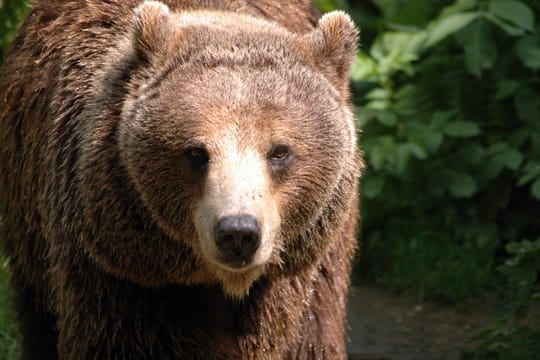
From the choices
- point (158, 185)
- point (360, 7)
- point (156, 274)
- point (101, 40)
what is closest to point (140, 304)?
point (156, 274)

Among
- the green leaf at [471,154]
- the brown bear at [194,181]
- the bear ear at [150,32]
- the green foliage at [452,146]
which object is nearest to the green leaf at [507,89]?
the green foliage at [452,146]

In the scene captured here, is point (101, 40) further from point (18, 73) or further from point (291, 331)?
point (291, 331)

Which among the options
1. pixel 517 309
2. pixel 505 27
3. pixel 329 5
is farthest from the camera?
pixel 329 5

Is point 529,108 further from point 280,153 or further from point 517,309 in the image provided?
point 280,153

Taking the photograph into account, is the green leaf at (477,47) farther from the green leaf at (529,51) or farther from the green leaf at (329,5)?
the green leaf at (329,5)

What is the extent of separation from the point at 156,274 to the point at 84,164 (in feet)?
2.06

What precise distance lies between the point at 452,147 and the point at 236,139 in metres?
4.53

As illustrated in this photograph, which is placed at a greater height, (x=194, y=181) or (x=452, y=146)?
(x=194, y=181)

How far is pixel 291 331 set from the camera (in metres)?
5.71

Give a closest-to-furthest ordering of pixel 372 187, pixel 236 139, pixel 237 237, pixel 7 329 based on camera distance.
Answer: pixel 237 237, pixel 236 139, pixel 7 329, pixel 372 187

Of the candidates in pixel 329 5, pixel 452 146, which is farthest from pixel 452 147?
pixel 329 5

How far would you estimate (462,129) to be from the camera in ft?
27.9

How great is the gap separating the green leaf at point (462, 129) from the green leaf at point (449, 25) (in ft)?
2.14

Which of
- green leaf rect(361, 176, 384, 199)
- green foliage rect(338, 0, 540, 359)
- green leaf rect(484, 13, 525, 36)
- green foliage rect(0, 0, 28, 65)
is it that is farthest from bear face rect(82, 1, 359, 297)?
green leaf rect(361, 176, 384, 199)
